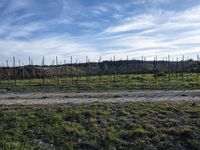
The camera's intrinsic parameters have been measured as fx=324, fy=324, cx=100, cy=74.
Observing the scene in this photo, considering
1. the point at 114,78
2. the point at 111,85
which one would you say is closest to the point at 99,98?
the point at 111,85

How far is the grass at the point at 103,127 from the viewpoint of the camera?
404 inches

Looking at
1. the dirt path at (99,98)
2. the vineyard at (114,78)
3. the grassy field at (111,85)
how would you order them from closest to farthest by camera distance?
the dirt path at (99,98), the grassy field at (111,85), the vineyard at (114,78)

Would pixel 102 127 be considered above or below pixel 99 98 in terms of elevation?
below

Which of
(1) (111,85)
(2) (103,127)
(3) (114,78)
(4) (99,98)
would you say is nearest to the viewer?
(2) (103,127)

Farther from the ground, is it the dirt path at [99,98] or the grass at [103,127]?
the dirt path at [99,98]

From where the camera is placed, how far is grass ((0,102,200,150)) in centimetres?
1025

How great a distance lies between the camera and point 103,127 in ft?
37.0

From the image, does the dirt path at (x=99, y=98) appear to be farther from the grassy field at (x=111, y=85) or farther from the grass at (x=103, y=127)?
the grassy field at (x=111, y=85)

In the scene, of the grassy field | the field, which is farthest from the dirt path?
the grassy field

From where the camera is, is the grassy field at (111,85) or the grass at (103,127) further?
the grassy field at (111,85)

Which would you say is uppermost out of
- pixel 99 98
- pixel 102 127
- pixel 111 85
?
pixel 111 85

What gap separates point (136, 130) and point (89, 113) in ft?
7.45

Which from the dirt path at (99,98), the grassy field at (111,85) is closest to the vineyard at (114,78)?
the grassy field at (111,85)

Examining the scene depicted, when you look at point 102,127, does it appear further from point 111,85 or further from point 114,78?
point 114,78
